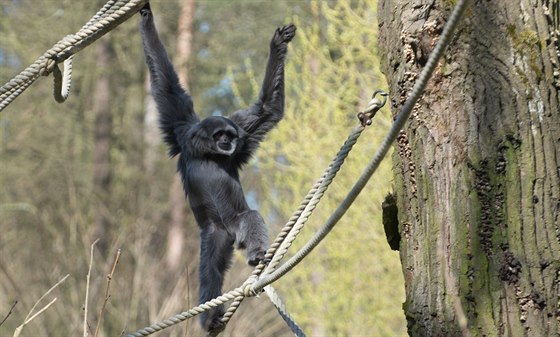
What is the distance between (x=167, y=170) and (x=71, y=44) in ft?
61.7

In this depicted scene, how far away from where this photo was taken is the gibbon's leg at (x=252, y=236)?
5.25 meters

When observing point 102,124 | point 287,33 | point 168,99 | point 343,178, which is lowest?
point 168,99

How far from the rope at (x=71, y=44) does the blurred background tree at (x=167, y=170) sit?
4.27m

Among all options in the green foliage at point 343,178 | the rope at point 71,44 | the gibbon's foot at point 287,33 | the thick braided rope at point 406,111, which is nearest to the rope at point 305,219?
the thick braided rope at point 406,111

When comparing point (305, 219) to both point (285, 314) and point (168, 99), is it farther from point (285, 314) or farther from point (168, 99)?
point (168, 99)

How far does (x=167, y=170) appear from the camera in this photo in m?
23.0

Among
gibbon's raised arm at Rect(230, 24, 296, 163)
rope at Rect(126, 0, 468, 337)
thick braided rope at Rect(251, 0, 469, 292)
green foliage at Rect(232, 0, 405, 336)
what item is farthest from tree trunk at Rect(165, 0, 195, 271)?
thick braided rope at Rect(251, 0, 469, 292)

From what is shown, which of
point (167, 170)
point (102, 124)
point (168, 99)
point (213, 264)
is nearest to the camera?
point (213, 264)

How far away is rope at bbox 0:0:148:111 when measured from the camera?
13.7 feet

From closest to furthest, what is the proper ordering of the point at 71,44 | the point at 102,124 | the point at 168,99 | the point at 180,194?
the point at 71,44
the point at 168,99
the point at 180,194
the point at 102,124

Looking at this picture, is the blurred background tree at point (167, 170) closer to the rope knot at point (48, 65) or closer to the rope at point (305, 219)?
the rope at point (305, 219)

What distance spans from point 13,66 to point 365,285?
11.5 m

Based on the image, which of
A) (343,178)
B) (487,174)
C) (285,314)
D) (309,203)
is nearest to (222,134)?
(285,314)

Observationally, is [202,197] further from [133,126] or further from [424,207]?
[133,126]
